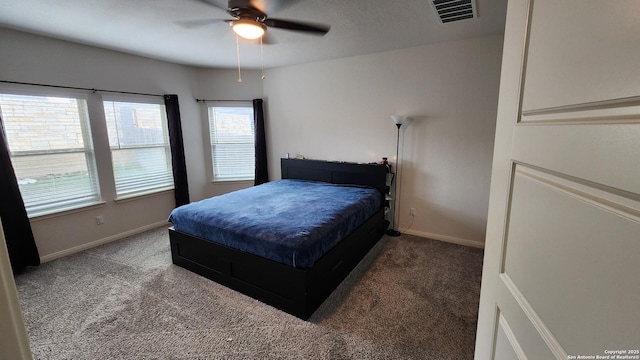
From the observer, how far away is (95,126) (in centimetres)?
349

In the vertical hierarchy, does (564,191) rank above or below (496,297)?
above

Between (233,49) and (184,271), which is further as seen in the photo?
(233,49)

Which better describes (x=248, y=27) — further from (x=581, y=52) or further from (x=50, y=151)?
(x=50, y=151)

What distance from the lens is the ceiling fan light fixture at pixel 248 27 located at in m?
2.19

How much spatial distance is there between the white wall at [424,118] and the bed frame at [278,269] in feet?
3.04

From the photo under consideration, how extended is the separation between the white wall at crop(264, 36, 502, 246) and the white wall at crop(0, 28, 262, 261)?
4.77ft

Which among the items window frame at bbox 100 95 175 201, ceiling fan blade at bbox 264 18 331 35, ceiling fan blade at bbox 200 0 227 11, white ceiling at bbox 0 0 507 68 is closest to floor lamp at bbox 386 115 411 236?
white ceiling at bbox 0 0 507 68

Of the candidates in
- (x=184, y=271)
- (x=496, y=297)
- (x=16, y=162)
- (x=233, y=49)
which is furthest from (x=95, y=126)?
(x=496, y=297)

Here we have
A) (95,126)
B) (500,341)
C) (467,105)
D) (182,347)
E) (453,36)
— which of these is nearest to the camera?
(500,341)

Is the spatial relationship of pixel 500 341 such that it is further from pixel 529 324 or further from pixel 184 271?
pixel 184 271

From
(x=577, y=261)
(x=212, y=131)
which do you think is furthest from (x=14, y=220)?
(x=577, y=261)

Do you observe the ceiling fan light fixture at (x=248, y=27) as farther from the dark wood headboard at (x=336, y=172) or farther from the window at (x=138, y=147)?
the window at (x=138, y=147)

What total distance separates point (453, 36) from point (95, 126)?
4.63 metres

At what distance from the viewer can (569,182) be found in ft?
1.84
